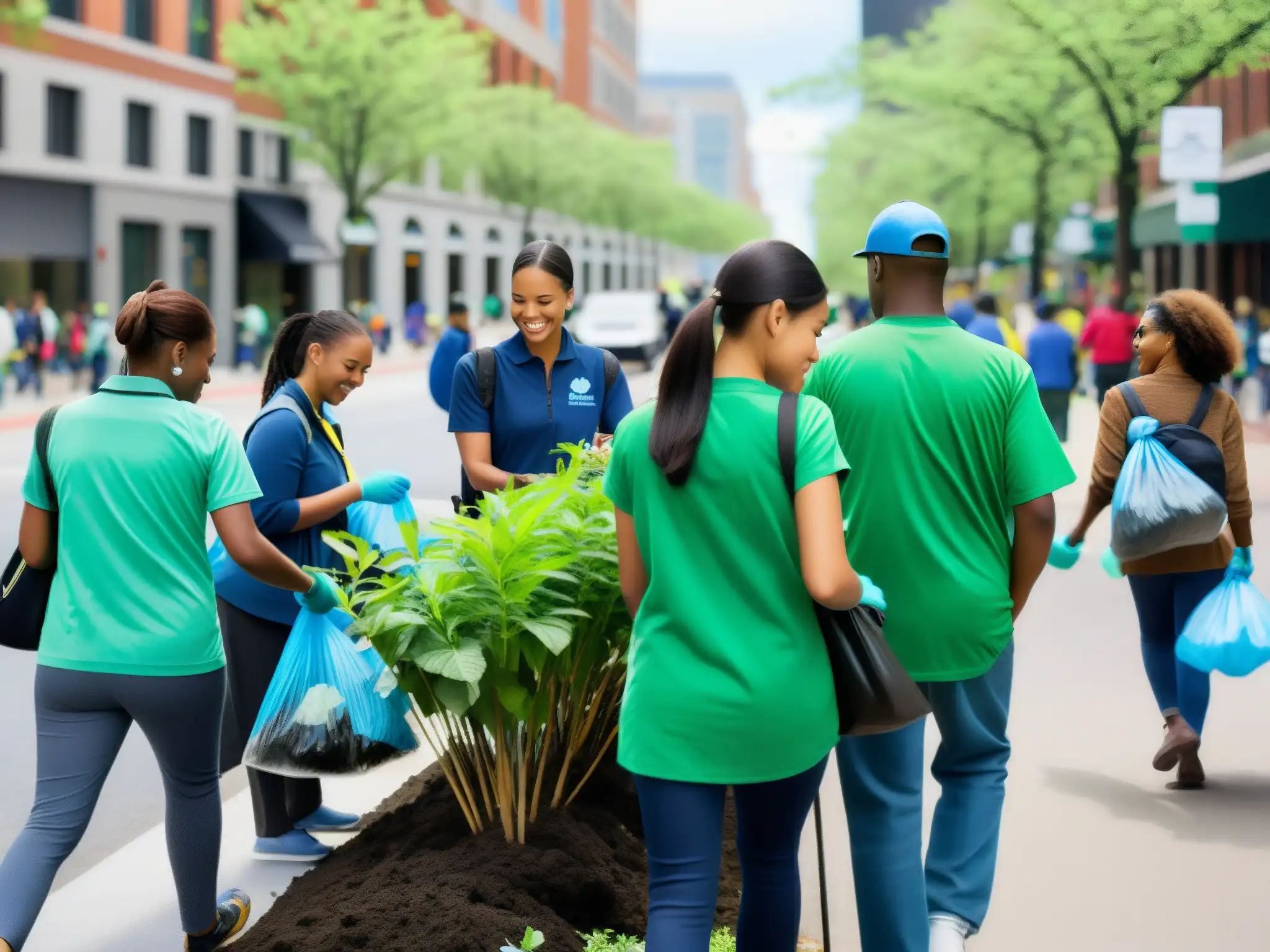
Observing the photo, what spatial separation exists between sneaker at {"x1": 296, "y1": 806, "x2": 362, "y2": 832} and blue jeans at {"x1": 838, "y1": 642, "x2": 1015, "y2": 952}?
204 cm

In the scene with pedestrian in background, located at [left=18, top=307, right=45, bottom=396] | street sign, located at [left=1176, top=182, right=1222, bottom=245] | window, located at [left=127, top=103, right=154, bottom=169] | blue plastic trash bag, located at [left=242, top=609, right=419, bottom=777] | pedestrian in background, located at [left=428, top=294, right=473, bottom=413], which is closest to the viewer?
blue plastic trash bag, located at [left=242, top=609, right=419, bottom=777]

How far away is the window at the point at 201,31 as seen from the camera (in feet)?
142

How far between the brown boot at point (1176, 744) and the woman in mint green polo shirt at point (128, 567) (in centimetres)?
368

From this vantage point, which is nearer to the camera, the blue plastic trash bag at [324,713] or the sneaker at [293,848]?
the blue plastic trash bag at [324,713]

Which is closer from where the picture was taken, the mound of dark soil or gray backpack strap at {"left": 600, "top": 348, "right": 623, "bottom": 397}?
the mound of dark soil

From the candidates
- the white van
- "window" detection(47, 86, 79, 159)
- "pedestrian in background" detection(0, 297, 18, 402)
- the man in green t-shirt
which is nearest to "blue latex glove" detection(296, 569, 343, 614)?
the man in green t-shirt

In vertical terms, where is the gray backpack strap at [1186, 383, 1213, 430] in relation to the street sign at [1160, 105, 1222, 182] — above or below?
below

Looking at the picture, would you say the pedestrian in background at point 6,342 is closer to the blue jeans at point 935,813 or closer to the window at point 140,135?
the window at point 140,135

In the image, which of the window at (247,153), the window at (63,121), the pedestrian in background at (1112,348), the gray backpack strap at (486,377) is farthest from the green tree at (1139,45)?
the window at (247,153)

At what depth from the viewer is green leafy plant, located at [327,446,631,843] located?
4.39 meters

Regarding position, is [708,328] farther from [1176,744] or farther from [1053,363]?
[1053,363]

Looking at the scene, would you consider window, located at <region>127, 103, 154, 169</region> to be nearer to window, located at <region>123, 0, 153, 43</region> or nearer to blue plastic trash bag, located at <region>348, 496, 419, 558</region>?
window, located at <region>123, 0, 153, 43</region>

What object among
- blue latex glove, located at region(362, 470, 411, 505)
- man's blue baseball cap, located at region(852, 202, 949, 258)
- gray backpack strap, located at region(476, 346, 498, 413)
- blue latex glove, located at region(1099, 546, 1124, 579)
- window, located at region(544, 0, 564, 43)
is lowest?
blue latex glove, located at region(1099, 546, 1124, 579)

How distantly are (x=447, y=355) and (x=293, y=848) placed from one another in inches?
341
